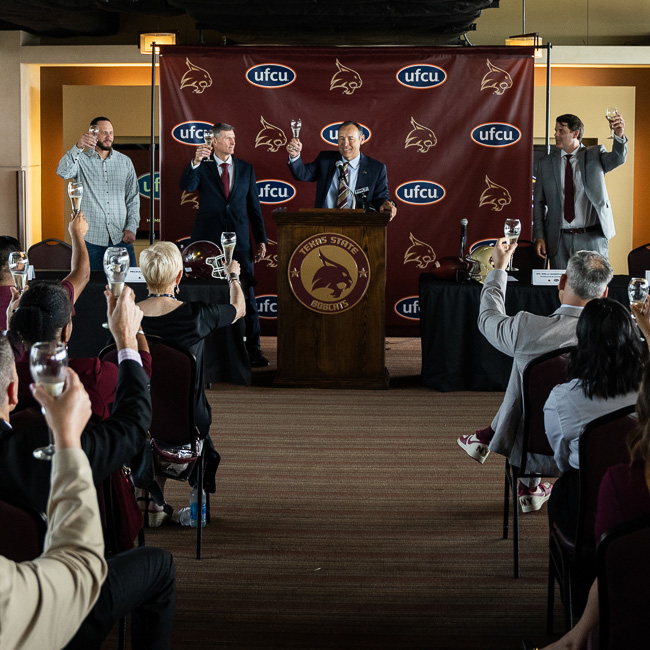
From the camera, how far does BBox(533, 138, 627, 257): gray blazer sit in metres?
6.48

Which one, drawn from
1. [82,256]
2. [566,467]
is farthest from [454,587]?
[82,256]

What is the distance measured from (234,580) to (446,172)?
5.45 meters

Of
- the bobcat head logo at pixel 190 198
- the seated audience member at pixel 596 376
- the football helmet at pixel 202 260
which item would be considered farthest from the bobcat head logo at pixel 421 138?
the seated audience member at pixel 596 376

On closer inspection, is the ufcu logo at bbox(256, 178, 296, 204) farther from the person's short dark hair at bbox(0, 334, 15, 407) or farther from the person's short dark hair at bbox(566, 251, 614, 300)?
the person's short dark hair at bbox(0, 334, 15, 407)

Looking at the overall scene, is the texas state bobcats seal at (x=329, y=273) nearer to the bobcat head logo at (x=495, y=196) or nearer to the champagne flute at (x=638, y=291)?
the bobcat head logo at (x=495, y=196)

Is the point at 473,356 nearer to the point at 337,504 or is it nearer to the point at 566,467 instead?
the point at 337,504

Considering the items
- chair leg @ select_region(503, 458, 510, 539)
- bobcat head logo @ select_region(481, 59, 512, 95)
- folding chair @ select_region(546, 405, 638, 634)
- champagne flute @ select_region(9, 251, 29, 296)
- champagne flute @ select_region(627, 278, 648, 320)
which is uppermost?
bobcat head logo @ select_region(481, 59, 512, 95)

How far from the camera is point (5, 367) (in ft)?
5.90

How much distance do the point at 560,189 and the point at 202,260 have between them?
2.71 m

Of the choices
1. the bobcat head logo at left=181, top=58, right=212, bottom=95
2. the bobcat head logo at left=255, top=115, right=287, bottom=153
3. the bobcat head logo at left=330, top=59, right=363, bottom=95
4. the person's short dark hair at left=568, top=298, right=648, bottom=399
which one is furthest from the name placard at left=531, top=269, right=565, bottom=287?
the bobcat head logo at left=181, top=58, right=212, bottom=95

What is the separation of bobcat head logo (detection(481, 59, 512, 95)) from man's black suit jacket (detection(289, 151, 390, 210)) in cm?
182

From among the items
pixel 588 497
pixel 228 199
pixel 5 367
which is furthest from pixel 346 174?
pixel 5 367

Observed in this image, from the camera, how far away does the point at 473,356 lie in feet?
19.2

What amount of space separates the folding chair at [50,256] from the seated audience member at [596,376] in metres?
4.84
